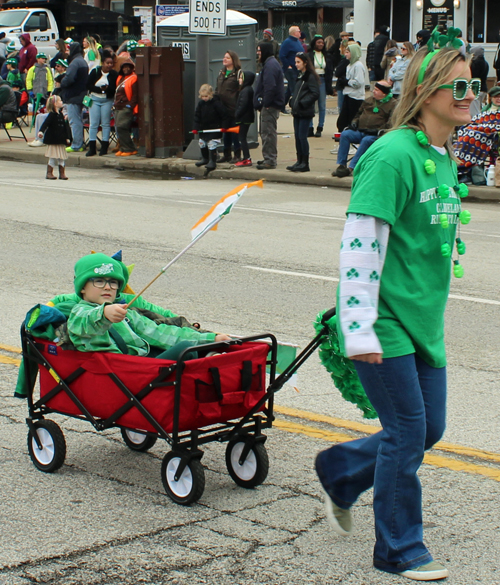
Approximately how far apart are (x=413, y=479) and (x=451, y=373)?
9.18ft

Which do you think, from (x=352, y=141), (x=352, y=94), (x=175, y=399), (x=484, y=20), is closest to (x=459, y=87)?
(x=175, y=399)

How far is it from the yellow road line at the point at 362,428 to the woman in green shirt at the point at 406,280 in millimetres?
1321

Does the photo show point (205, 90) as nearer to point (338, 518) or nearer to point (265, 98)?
point (265, 98)

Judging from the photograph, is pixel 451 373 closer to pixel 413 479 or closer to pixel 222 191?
pixel 413 479

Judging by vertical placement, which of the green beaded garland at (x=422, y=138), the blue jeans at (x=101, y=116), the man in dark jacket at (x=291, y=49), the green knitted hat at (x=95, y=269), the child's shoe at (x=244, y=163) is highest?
the man in dark jacket at (x=291, y=49)

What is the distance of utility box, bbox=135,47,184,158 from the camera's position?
1791 centimetres

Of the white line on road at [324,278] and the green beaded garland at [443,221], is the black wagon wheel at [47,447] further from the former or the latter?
the white line on road at [324,278]

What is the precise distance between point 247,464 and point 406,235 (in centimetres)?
145

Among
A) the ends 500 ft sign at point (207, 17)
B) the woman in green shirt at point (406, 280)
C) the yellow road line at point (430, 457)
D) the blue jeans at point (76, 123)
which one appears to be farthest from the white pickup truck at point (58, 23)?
the woman in green shirt at point (406, 280)

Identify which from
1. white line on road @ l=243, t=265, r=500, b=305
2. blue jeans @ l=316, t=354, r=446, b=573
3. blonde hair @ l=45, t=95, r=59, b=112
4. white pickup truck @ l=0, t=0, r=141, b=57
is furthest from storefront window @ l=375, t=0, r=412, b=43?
blue jeans @ l=316, t=354, r=446, b=573

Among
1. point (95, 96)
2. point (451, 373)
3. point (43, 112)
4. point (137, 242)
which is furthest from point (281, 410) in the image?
point (43, 112)

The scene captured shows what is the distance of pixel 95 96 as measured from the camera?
19047 mm

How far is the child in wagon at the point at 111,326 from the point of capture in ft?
12.9

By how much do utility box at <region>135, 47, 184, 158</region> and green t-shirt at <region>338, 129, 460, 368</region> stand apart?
1536cm
